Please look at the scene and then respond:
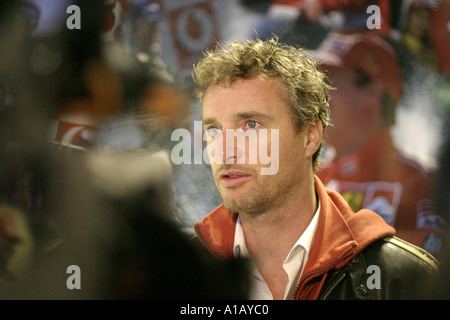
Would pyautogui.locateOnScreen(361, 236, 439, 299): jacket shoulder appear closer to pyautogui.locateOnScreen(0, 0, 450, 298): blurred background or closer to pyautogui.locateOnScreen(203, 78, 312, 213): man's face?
pyautogui.locateOnScreen(0, 0, 450, 298): blurred background

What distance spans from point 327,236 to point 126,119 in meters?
0.87

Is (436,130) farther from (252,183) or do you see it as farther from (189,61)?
(189,61)

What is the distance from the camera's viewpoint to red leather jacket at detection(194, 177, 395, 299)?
142 centimetres

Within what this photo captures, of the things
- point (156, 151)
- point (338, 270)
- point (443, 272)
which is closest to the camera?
point (338, 270)

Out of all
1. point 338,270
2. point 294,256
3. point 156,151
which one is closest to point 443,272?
point 338,270

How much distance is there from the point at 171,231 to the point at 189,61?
0.65 metres

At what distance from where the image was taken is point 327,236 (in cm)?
146

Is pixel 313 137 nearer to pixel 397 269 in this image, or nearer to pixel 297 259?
pixel 297 259

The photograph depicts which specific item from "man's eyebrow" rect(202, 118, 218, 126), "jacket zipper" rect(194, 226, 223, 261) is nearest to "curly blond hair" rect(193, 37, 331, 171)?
"man's eyebrow" rect(202, 118, 218, 126)

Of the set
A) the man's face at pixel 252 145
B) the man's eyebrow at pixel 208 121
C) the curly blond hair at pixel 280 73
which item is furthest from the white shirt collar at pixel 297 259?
the man's eyebrow at pixel 208 121

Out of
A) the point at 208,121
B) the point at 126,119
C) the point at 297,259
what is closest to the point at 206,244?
the point at 297,259

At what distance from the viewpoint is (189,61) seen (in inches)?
66.9

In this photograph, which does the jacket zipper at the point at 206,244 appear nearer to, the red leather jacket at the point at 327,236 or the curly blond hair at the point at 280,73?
the red leather jacket at the point at 327,236

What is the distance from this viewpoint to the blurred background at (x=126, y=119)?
1.68m
